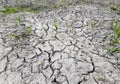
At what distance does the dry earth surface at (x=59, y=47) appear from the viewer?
2.28 m

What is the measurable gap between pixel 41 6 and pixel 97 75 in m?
2.73

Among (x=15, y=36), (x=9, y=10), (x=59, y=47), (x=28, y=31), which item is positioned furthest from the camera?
(x=9, y=10)

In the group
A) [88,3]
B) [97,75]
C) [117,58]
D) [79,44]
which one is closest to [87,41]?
[79,44]

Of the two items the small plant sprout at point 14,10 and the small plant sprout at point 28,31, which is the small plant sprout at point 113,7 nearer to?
the small plant sprout at point 14,10

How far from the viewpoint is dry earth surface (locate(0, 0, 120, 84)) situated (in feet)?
7.48

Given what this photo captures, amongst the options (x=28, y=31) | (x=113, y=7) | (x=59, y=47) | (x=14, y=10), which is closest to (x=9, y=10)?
(x=14, y=10)

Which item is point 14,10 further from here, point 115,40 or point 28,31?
point 115,40

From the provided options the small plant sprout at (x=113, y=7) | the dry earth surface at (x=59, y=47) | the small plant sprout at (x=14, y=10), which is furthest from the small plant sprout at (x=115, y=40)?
the small plant sprout at (x=14, y=10)

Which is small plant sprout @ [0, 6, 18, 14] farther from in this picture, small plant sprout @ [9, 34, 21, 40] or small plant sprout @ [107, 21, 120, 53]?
small plant sprout @ [107, 21, 120, 53]

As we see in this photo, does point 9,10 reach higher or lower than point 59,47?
higher

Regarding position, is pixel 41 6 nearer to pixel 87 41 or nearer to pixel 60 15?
pixel 60 15

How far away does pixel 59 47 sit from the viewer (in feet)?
9.30

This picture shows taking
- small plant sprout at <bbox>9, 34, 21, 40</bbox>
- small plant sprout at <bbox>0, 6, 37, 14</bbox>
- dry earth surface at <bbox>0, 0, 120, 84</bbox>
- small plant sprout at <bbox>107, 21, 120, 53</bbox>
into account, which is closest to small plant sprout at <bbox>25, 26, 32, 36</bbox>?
dry earth surface at <bbox>0, 0, 120, 84</bbox>

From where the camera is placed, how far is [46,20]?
3682 millimetres
